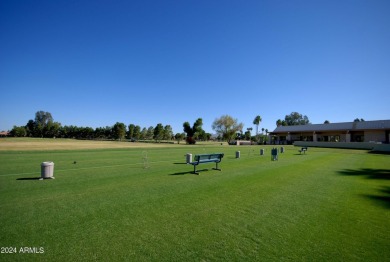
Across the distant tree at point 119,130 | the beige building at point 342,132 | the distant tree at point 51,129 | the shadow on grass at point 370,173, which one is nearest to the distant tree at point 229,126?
the beige building at point 342,132

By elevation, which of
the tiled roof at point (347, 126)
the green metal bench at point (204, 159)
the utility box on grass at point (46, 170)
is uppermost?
the tiled roof at point (347, 126)

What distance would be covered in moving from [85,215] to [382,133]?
67.7 m

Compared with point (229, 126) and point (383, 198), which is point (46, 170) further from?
point (229, 126)

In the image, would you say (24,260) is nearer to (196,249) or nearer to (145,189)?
(196,249)

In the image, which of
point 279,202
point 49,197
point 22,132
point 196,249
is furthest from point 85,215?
point 22,132

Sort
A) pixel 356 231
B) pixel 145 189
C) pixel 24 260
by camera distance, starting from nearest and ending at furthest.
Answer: pixel 24 260
pixel 356 231
pixel 145 189

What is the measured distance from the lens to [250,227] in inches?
201

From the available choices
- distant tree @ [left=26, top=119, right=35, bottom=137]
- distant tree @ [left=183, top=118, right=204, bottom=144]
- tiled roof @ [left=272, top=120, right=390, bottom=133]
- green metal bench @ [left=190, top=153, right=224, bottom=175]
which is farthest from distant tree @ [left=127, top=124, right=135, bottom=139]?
green metal bench @ [left=190, top=153, right=224, bottom=175]

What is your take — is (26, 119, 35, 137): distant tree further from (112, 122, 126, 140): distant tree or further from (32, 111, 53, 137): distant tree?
(112, 122, 126, 140): distant tree

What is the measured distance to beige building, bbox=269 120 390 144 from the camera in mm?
53953

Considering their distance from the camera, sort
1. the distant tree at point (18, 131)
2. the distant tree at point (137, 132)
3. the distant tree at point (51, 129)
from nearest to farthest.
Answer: the distant tree at point (18, 131)
the distant tree at point (137, 132)
the distant tree at point (51, 129)

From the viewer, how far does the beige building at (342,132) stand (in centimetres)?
5395

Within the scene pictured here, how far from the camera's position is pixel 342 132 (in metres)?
60.5

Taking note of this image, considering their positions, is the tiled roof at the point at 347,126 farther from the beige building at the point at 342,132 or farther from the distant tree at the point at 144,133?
the distant tree at the point at 144,133
